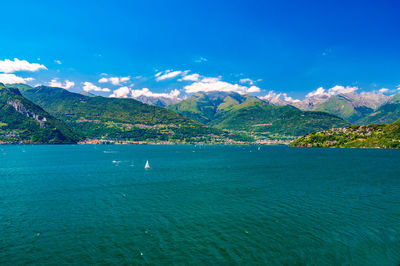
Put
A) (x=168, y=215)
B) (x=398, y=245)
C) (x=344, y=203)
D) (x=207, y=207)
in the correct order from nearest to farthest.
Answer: (x=398, y=245), (x=168, y=215), (x=207, y=207), (x=344, y=203)

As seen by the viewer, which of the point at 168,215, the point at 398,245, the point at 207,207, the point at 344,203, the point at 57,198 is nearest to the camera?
the point at 398,245

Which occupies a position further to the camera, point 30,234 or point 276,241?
point 30,234

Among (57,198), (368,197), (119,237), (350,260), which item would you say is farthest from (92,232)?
(368,197)

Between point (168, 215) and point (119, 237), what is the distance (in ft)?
40.4

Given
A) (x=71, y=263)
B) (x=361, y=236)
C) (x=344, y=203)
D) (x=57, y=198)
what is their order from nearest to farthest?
(x=71, y=263), (x=361, y=236), (x=344, y=203), (x=57, y=198)

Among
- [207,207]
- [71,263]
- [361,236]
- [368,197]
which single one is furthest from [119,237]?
[368,197]

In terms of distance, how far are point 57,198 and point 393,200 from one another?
86.8 meters

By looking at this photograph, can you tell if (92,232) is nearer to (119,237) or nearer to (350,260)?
(119,237)

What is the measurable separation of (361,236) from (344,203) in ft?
68.6

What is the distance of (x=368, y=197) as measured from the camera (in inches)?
2438

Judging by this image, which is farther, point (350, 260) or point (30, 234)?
point (30, 234)

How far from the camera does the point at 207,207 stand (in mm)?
52281

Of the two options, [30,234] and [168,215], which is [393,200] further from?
[30,234]

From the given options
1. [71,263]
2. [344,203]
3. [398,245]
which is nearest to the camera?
[71,263]
